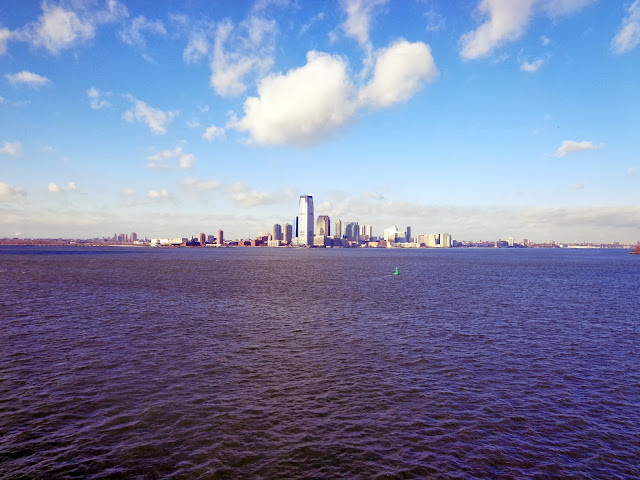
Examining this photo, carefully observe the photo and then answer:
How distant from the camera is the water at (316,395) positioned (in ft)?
56.7

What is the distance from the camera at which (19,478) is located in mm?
15586

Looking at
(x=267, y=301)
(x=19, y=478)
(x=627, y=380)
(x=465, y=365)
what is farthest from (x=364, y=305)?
(x=19, y=478)

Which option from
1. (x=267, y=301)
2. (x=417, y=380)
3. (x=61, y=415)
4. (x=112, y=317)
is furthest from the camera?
(x=267, y=301)

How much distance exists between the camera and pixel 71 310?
5178 cm

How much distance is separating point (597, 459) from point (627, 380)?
13.8 m

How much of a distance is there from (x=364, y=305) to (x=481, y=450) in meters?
40.7

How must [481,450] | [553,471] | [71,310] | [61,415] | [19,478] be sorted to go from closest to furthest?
[19,478] → [553,471] → [481,450] → [61,415] → [71,310]

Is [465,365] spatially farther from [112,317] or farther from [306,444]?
[112,317]

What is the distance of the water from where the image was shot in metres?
17.3

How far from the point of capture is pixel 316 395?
24359 mm

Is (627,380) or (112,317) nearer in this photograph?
(627,380)

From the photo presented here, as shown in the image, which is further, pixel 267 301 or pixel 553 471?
pixel 267 301

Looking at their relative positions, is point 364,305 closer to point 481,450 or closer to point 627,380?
point 627,380

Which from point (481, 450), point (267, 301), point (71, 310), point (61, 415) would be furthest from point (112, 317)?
point (481, 450)
